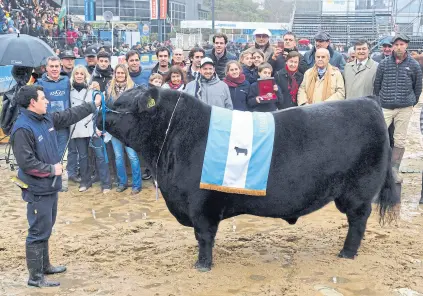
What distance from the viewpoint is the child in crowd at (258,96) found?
23.4 feet

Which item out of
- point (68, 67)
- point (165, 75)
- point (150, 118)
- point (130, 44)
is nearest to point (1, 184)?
point (68, 67)

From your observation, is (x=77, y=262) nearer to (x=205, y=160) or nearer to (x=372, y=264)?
(x=205, y=160)

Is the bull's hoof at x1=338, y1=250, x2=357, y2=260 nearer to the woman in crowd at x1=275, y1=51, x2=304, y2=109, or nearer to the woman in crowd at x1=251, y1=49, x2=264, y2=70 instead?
the woman in crowd at x1=275, y1=51, x2=304, y2=109

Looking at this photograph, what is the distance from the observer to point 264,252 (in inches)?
210

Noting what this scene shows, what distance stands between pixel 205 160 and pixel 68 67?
15.4ft

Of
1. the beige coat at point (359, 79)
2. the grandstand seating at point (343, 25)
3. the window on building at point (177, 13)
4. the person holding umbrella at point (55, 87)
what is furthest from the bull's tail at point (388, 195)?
the window on building at point (177, 13)

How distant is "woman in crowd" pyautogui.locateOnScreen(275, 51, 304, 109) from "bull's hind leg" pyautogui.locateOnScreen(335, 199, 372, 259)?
8.65 ft

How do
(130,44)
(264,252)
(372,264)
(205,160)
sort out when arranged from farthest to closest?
1. (130,44)
2. (264,252)
3. (372,264)
4. (205,160)

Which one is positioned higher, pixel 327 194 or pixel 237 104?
pixel 237 104

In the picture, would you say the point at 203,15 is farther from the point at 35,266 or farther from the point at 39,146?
the point at 35,266

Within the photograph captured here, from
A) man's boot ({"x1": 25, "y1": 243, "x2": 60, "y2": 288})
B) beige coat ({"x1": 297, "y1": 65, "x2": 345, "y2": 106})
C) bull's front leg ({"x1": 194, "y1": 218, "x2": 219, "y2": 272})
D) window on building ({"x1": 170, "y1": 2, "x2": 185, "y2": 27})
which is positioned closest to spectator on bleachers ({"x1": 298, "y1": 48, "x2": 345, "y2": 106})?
beige coat ({"x1": 297, "y1": 65, "x2": 345, "y2": 106})

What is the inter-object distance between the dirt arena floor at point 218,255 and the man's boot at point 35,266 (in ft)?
0.28

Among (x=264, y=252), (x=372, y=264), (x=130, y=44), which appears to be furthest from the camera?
(x=130, y=44)

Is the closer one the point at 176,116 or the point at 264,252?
the point at 176,116
